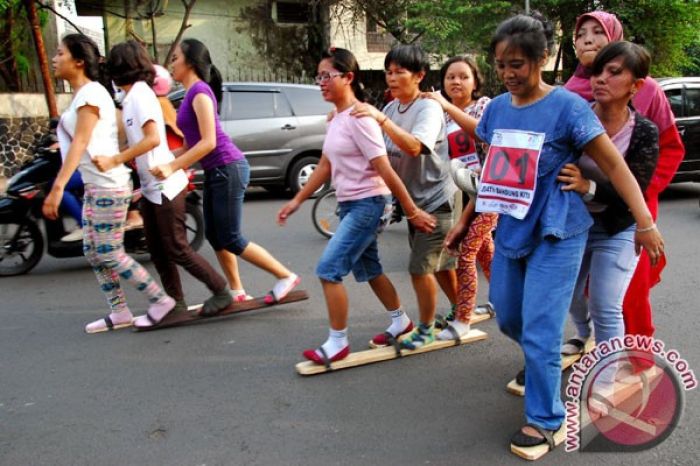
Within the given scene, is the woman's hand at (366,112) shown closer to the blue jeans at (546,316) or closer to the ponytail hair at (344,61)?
the ponytail hair at (344,61)

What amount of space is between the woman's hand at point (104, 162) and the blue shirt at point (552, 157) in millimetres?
2394

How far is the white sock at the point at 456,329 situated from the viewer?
3814mm

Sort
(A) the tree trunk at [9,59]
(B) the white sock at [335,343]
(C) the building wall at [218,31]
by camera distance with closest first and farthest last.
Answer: (B) the white sock at [335,343] < (A) the tree trunk at [9,59] < (C) the building wall at [218,31]

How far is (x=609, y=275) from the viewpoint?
2770 millimetres

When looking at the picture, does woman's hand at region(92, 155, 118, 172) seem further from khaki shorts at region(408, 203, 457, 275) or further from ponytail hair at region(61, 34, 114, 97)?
khaki shorts at region(408, 203, 457, 275)

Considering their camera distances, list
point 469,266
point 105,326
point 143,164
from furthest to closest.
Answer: point 105,326
point 143,164
point 469,266

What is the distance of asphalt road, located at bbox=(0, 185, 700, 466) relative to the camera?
2.68 metres

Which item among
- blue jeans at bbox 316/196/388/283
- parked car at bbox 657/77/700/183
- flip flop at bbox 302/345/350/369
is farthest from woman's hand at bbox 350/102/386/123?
parked car at bbox 657/77/700/183

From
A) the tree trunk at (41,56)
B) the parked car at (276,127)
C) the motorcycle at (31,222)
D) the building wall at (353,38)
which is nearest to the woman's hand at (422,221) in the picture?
the motorcycle at (31,222)

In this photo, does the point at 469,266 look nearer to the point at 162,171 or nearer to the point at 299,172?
the point at 162,171

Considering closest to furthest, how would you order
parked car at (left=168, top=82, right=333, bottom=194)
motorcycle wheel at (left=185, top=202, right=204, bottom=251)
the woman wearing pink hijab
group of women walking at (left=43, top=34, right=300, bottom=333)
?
the woman wearing pink hijab
group of women walking at (left=43, top=34, right=300, bottom=333)
motorcycle wheel at (left=185, top=202, right=204, bottom=251)
parked car at (left=168, top=82, right=333, bottom=194)

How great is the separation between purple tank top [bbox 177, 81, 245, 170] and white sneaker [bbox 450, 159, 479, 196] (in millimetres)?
1470

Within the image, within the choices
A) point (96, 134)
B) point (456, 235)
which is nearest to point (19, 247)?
point (96, 134)

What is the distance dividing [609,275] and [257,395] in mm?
1753
